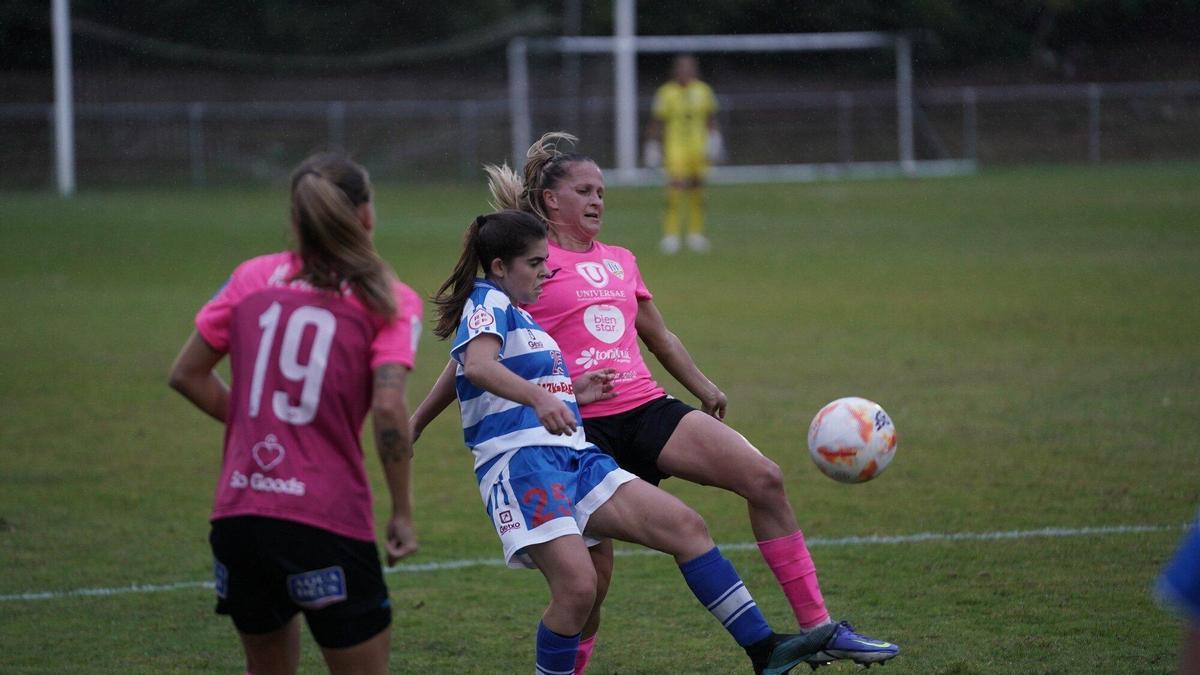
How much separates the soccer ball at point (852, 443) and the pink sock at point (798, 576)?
55 centimetres

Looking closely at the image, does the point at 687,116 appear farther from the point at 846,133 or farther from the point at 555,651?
the point at 846,133

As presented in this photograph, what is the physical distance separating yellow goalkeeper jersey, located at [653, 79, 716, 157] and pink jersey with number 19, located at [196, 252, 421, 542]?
60.8ft

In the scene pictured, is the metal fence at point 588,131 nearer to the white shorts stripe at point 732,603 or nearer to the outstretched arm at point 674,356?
the outstretched arm at point 674,356

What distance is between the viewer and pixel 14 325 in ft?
47.2

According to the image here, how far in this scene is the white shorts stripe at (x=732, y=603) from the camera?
4.58 metres

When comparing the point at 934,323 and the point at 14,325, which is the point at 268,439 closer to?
the point at 934,323

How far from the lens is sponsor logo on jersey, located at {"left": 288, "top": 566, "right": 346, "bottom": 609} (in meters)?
3.59

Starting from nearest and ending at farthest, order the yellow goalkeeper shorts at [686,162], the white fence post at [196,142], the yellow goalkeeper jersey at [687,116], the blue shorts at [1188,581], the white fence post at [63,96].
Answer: the blue shorts at [1188,581] → the yellow goalkeeper jersey at [687,116] → the yellow goalkeeper shorts at [686,162] → the white fence post at [63,96] → the white fence post at [196,142]

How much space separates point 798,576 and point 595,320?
1129mm

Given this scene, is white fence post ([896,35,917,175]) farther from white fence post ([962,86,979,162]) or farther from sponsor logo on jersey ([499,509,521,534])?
sponsor logo on jersey ([499,509,521,534])

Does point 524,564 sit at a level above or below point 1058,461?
above

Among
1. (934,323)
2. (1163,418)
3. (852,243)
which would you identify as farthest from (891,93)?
(1163,418)

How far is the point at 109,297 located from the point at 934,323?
927cm

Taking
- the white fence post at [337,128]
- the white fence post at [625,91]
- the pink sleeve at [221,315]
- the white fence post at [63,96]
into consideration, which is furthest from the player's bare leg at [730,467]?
the white fence post at [337,128]
